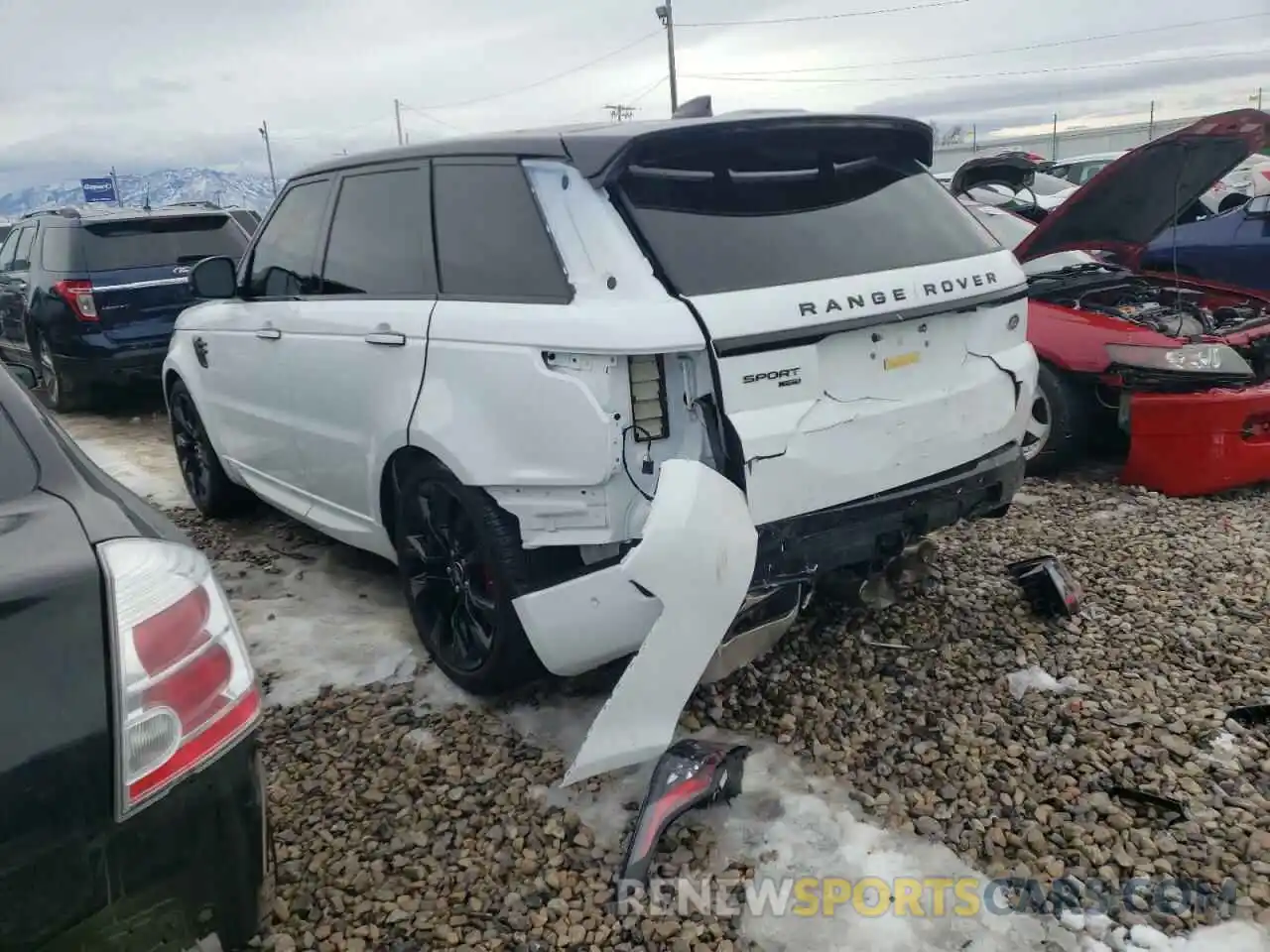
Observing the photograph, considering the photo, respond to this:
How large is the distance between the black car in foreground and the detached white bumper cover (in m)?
1.02

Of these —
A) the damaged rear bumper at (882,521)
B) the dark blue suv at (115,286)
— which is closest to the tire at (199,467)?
the dark blue suv at (115,286)

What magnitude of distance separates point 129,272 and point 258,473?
14.6 ft

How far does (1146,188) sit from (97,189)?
123 feet

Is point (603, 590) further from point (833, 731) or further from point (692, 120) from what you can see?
point (692, 120)

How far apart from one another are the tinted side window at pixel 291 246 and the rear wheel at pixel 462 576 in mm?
1194

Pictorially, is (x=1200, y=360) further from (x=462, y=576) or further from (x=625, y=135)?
(x=462, y=576)

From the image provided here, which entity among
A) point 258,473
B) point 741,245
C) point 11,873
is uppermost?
point 741,245

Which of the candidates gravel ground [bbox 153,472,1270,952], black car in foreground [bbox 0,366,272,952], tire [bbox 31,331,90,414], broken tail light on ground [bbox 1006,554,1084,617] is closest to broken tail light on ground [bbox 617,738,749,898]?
gravel ground [bbox 153,472,1270,952]

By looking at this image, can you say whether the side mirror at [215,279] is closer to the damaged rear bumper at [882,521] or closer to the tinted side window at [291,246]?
the tinted side window at [291,246]

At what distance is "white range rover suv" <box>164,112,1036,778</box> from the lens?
265 cm

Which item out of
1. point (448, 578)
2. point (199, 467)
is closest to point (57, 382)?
point (199, 467)

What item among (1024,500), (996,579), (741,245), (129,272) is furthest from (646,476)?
(129,272)

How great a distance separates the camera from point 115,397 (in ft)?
30.9

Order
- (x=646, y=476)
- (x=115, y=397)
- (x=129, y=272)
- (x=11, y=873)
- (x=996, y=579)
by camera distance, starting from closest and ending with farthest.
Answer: (x=11, y=873)
(x=646, y=476)
(x=996, y=579)
(x=129, y=272)
(x=115, y=397)
